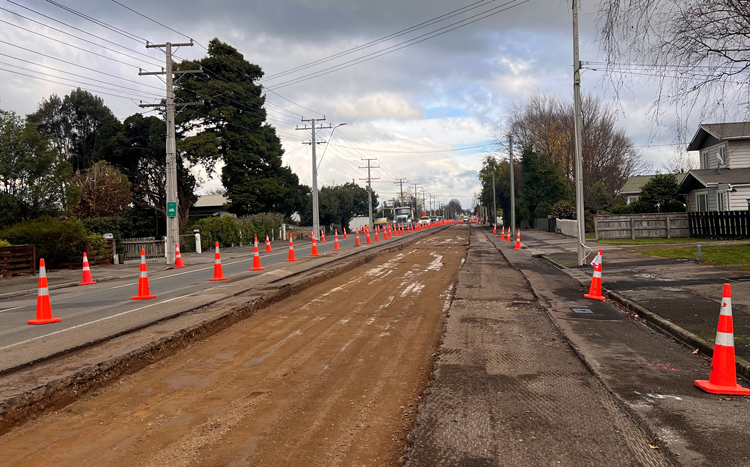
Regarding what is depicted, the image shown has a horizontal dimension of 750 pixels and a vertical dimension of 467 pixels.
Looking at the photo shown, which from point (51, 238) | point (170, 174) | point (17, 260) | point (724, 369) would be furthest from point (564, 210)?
point (724, 369)

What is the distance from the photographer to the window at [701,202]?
32.1 metres

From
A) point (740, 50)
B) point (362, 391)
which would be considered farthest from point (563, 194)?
point (362, 391)

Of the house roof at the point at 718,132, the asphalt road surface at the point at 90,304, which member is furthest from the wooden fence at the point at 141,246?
the house roof at the point at 718,132

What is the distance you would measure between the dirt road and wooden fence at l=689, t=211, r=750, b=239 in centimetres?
2154

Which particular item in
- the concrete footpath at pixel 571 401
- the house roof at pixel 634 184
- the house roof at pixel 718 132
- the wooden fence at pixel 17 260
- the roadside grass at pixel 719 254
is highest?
the house roof at pixel 718 132

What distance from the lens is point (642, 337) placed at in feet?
25.5

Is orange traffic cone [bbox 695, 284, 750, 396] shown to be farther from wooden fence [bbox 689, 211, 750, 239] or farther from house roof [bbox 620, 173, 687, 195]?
house roof [bbox 620, 173, 687, 195]

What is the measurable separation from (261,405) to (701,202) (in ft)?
114

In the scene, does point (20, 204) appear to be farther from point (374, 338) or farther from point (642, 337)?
point (642, 337)

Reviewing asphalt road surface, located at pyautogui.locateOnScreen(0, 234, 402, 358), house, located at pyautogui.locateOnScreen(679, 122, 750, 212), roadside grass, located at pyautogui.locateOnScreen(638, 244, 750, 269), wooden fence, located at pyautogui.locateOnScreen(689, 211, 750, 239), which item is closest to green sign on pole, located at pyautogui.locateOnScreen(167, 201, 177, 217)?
asphalt road surface, located at pyautogui.locateOnScreen(0, 234, 402, 358)

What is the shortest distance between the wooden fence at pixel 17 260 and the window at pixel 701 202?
34.4 meters

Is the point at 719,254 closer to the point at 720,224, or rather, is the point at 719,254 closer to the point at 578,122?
the point at 578,122

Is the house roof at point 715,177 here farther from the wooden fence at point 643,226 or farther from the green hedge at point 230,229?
the green hedge at point 230,229

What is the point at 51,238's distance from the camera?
66.8 feet
